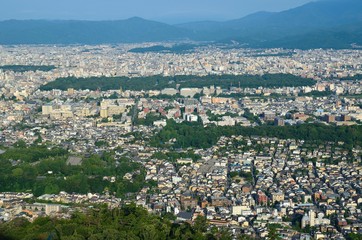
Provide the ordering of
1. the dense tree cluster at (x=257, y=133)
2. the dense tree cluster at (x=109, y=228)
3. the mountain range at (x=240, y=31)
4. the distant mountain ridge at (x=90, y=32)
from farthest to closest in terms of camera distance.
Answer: the distant mountain ridge at (x=90, y=32) → the mountain range at (x=240, y=31) → the dense tree cluster at (x=257, y=133) → the dense tree cluster at (x=109, y=228)

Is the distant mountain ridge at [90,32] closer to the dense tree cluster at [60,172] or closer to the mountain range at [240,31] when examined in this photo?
the mountain range at [240,31]

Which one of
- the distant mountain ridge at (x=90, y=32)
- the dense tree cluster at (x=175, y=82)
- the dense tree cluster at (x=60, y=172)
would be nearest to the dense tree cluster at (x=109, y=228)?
the dense tree cluster at (x=60, y=172)

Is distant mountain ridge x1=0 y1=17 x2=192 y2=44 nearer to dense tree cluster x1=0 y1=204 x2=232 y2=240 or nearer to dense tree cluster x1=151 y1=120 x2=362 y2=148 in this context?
dense tree cluster x1=151 y1=120 x2=362 y2=148

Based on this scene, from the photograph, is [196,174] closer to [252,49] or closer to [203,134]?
[203,134]

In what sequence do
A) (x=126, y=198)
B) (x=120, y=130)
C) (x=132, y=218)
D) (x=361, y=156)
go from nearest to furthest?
(x=132, y=218) < (x=126, y=198) < (x=361, y=156) < (x=120, y=130)

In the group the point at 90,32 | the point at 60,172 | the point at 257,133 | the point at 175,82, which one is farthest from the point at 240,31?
Answer: the point at 60,172

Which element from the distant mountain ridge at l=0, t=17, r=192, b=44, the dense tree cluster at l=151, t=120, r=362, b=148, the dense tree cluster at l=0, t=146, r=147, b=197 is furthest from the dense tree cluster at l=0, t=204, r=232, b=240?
the distant mountain ridge at l=0, t=17, r=192, b=44

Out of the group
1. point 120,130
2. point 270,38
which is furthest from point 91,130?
point 270,38
